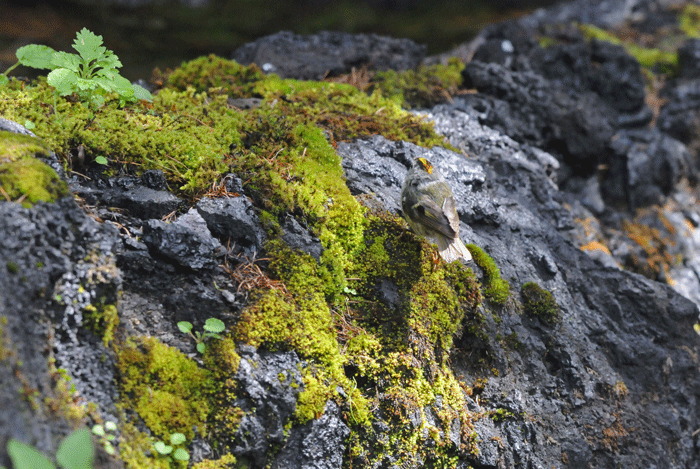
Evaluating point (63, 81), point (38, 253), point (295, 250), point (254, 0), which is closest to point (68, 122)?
point (63, 81)

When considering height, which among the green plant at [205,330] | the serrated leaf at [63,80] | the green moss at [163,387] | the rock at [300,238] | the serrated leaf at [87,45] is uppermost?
the serrated leaf at [87,45]

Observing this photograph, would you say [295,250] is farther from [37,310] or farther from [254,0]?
[254,0]

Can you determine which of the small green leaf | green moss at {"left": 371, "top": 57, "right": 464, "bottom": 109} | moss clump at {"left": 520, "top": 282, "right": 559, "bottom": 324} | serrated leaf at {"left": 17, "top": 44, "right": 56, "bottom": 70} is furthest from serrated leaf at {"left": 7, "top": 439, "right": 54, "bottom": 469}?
green moss at {"left": 371, "top": 57, "right": 464, "bottom": 109}

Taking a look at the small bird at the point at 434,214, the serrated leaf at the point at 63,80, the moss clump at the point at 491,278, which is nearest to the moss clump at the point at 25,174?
the serrated leaf at the point at 63,80

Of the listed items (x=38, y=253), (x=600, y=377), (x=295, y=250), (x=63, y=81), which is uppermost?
(x=63, y=81)

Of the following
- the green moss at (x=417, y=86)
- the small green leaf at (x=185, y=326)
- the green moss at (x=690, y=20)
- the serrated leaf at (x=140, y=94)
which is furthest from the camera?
the green moss at (x=690, y=20)

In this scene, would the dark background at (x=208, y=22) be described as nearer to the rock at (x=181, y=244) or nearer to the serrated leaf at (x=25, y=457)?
the rock at (x=181, y=244)
